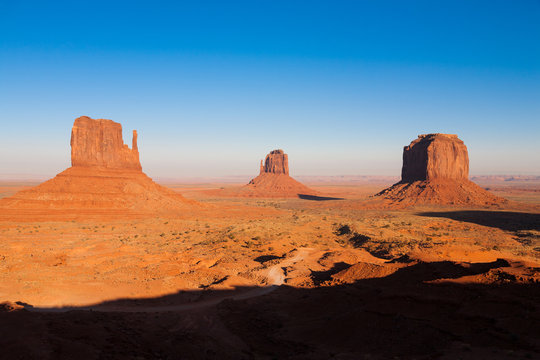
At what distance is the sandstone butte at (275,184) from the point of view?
401ft

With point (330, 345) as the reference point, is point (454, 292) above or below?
above

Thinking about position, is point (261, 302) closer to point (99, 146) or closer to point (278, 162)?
point (99, 146)

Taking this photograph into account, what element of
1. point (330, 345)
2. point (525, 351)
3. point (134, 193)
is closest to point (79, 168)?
point (134, 193)

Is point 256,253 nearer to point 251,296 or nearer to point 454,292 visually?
point 251,296

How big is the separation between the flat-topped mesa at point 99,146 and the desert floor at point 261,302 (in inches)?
1283

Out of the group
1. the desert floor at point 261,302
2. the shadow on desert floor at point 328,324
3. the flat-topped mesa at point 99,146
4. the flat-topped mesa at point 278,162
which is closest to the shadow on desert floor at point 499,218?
the desert floor at point 261,302

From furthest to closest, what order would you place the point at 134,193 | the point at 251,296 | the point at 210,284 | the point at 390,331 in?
the point at 134,193, the point at 210,284, the point at 251,296, the point at 390,331

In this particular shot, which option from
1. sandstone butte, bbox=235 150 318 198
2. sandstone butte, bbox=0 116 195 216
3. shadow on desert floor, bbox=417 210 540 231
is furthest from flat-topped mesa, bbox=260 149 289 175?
shadow on desert floor, bbox=417 210 540 231

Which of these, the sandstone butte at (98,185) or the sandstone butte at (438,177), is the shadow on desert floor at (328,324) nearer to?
the sandstone butte at (98,185)

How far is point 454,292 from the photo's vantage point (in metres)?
13.0

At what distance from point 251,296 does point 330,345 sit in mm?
7255

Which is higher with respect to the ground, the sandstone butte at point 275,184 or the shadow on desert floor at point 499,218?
the sandstone butte at point 275,184

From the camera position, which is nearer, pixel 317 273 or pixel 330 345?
pixel 330 345

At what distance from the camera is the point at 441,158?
84.2m
